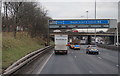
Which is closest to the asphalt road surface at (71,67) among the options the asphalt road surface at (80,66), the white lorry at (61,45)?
the asphalt road surface at (80,66)

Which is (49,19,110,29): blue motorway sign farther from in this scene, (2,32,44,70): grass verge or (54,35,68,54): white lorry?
(2,32,44,70): grass verge

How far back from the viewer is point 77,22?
5053cm

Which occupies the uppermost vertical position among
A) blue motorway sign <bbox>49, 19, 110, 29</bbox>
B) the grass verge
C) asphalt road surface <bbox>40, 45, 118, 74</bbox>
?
blue motorway sign <bbox>49, 19, 110, 29</bbox>

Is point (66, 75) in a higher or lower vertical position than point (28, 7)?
lower

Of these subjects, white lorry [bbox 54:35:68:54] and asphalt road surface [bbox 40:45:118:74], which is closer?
asphalt road surface [bbox 40:45:118:74]

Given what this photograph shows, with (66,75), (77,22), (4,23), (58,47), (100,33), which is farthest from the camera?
(100,33)

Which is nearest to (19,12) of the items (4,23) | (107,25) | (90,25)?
(4,23)

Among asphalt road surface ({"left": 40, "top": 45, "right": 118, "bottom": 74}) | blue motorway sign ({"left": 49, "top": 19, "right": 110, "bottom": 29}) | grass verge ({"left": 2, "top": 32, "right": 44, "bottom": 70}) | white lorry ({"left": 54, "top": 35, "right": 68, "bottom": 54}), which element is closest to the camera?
asphalt road surface ({"left": 40, "top": 45, "right": 118, "bottom": 74})

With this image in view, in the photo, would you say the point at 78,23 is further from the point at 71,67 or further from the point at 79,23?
the point at 71,67

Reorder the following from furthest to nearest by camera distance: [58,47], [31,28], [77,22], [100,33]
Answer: [100,33], [77,22], [31,28], [58,47]

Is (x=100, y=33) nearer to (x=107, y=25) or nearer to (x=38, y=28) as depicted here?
(x=107, y=25)

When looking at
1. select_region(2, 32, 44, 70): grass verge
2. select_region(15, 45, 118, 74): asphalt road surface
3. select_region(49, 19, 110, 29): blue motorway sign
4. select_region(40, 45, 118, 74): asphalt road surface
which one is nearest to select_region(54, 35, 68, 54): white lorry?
select_region(2, 32, 44, 70): grass verge

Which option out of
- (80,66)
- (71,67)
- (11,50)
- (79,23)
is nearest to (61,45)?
(11,50)

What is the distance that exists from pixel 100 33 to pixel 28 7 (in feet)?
186
